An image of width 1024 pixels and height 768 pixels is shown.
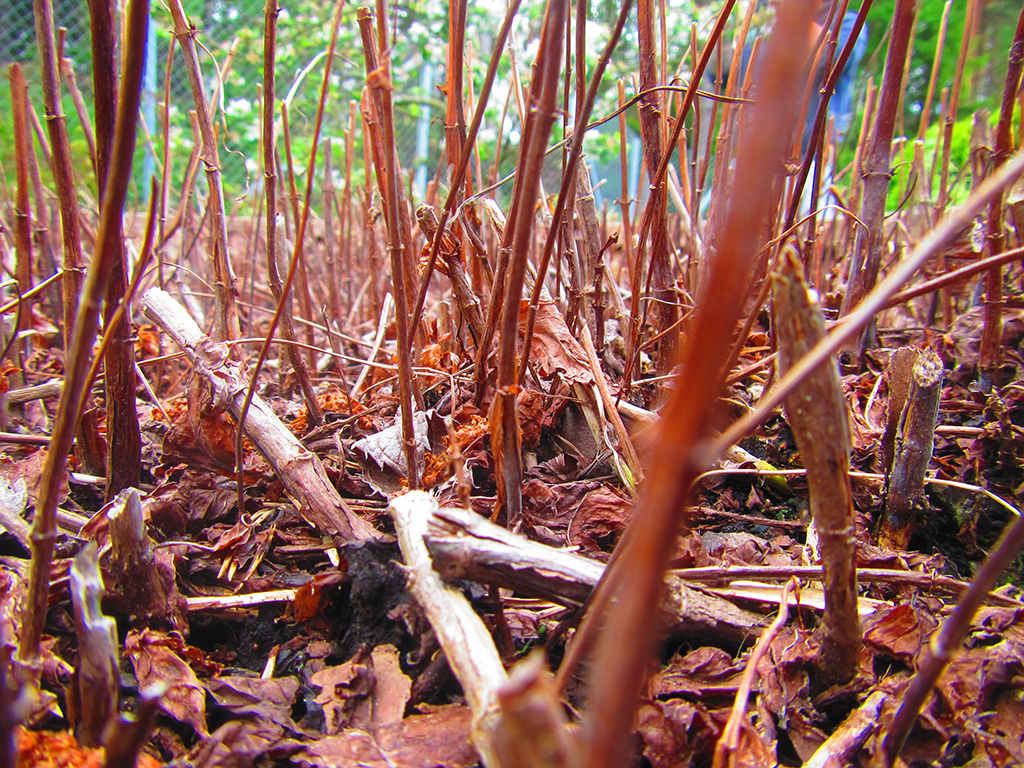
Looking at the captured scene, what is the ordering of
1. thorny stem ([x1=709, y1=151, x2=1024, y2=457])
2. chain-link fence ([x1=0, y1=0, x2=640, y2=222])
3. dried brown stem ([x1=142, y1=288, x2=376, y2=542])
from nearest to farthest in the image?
thorny stem ([x1=709, y1=151, x2=1024, y2=457])
dried brown stem ([x1=142, y1=288, x2=376, y2=542])
chain-link fence ([x1=0, y1=0, x2=640, y2=222])

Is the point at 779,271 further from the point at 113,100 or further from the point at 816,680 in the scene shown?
the point at 113,100

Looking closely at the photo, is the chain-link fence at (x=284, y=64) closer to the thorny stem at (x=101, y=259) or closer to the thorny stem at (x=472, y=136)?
the thorny stem at (x=472, y=136)

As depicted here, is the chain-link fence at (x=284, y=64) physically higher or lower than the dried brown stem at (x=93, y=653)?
higher

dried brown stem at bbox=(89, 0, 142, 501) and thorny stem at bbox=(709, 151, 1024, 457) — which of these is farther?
dried brown stem at bbox=(89, 0, 142, 501)

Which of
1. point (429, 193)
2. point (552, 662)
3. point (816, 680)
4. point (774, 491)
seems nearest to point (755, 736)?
point (816, 680)

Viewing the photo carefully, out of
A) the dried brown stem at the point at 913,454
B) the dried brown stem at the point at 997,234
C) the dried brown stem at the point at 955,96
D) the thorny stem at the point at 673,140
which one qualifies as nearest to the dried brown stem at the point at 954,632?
the dried brown stem at the point at 913,454

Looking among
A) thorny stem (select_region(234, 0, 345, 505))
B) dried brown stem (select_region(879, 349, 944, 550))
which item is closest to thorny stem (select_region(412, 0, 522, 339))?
thorny stem (select_region(234, 0, 345, 505))

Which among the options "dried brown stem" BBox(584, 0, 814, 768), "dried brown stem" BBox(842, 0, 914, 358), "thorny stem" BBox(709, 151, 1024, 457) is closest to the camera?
"dried brown stem" BBox(584, 0, 814, 768)

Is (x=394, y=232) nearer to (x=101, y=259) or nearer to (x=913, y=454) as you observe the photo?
(x=101, y=259)

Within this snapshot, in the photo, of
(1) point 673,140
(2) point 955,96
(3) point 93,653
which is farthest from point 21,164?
(2) point 955,96

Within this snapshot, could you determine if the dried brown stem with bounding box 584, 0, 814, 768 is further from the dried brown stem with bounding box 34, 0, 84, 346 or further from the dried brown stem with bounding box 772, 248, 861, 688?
the dried brown stem with bounding box 34, 0, 84, 346

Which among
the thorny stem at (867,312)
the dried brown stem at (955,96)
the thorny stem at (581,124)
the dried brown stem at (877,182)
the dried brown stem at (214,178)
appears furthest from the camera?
the dried brown stem at (955,96)
